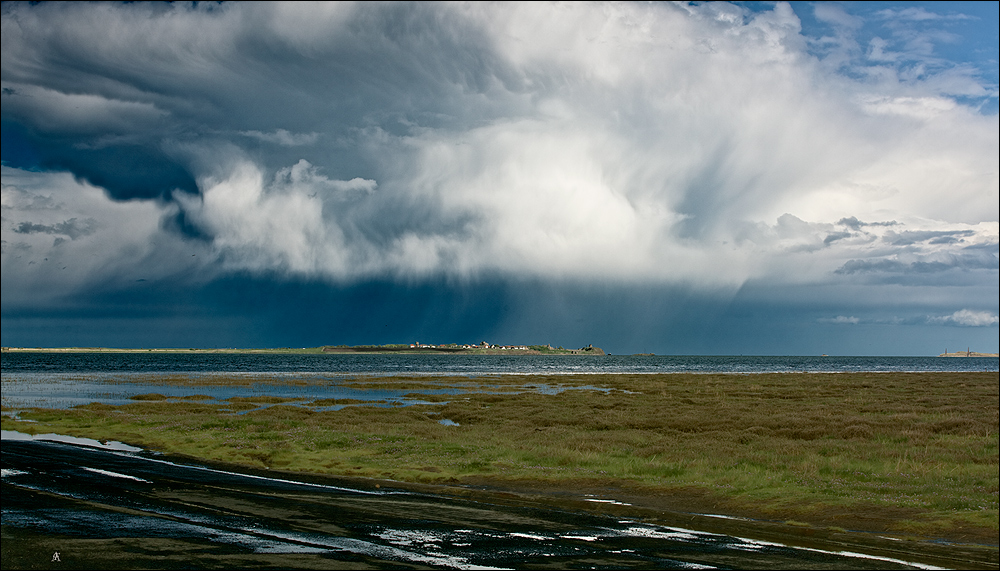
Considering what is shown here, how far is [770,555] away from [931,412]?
45.2 meters

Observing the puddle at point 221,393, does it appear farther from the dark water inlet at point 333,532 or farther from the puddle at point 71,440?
the dark water inlet at point 333,532

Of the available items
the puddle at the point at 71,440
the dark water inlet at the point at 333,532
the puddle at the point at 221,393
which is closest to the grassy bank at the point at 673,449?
the puddle at the point at 71,440

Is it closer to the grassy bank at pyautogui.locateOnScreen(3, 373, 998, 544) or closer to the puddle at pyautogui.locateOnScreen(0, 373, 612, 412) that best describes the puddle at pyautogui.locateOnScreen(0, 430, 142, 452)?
the grassy bank at pyautogui.locateOnScreen(3, 373, 998, 544)

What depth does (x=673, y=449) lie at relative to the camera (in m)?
37.1

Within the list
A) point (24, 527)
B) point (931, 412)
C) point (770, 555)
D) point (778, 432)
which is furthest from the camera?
point (931, 412)

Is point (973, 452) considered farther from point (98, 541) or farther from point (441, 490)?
point (98, 541)

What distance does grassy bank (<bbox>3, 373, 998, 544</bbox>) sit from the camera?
25.0m

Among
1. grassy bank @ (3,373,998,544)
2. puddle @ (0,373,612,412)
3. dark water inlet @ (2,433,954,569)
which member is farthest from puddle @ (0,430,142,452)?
puddle @ (0,373,612,412)

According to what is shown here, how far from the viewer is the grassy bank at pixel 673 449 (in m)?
25.0

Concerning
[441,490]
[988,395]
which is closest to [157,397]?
[441,490]

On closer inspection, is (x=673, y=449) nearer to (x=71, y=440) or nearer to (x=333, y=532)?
(x=333, y=532)

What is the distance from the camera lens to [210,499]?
25.4 metres

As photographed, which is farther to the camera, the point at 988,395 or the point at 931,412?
the point at 988,395

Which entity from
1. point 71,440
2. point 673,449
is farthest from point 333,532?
point 71,440
